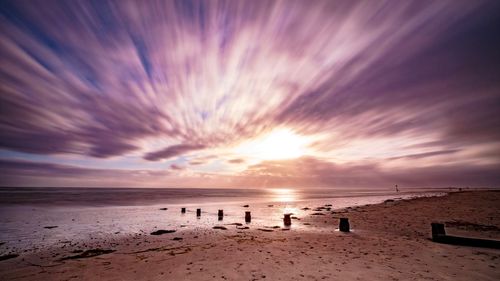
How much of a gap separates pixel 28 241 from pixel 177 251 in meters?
11.6

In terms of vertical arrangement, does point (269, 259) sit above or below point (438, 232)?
below

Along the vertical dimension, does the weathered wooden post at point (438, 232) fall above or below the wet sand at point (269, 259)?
above

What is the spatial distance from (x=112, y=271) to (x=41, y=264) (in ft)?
14.2

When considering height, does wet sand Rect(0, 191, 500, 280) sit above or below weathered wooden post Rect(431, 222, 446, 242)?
below

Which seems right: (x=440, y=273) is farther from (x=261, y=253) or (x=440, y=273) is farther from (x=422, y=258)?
(x=261, y=253)

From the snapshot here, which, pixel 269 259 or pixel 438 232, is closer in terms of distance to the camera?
pixel 269 259

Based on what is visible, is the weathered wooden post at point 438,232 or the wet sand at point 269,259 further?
the weathered wooden post at point 438,232

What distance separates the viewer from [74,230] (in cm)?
1902

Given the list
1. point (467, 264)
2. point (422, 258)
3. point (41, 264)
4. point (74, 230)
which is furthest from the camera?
point (74, 230)

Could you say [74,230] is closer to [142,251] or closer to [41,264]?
[41,264]

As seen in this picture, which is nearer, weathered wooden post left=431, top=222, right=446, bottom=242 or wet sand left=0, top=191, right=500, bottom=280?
wet sand left=0, top=191, right=500, bottom=280

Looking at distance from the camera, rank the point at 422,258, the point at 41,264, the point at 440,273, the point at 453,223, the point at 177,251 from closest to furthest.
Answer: the point at 440,273
the point at 422,258
the point at 41,264
the point at 177,251
the point at 453,223

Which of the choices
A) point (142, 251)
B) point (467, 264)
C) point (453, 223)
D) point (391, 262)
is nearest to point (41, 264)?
point (142, 251)

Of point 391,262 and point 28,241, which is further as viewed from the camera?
point 28,241
